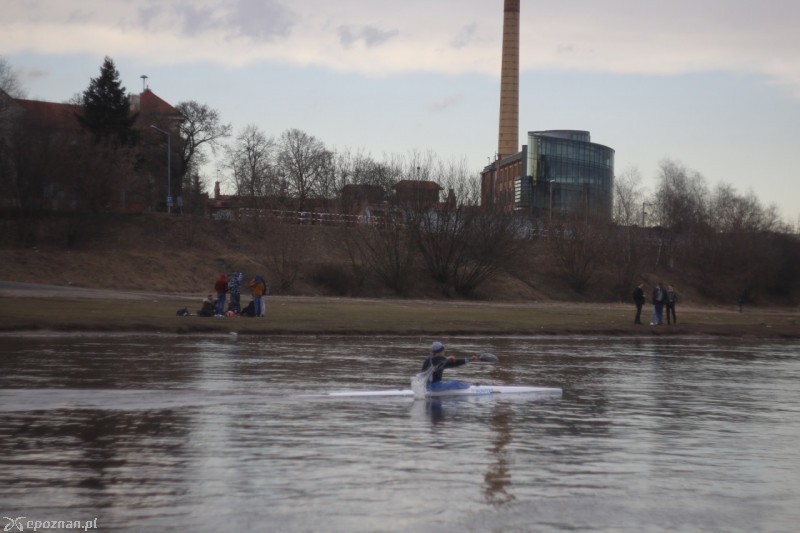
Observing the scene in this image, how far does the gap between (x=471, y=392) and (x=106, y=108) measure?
75151 millimetres

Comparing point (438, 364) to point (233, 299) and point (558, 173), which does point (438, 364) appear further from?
point (558, 173)

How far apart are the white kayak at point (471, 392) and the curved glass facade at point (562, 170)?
106808mm

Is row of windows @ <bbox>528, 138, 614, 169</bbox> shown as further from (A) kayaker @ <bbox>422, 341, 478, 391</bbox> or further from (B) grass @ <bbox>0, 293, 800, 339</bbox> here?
(A) kayaker @ <bbox>422, 341, 478, 391</bbox>

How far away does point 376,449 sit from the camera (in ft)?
48.8

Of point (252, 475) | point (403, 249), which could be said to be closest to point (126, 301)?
point (403, 249)

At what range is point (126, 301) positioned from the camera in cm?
5109

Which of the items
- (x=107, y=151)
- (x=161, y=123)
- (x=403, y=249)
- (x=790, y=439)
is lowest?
(x=790, y=439)

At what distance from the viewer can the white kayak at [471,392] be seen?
68.6ft

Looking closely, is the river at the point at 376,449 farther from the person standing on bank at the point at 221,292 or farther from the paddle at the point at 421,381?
the person standing on bank at the point at 221,292

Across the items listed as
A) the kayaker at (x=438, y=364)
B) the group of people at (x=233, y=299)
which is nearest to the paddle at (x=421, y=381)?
the kayaker at (x=438, y=364)

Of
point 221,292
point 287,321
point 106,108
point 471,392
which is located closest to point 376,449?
point 471,392

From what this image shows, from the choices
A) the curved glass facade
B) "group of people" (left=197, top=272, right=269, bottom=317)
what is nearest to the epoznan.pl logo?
"group of people" (left=197, top=272, right=269, bottom=317)

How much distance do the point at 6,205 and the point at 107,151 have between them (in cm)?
964

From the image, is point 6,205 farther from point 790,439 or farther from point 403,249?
point 790,439
